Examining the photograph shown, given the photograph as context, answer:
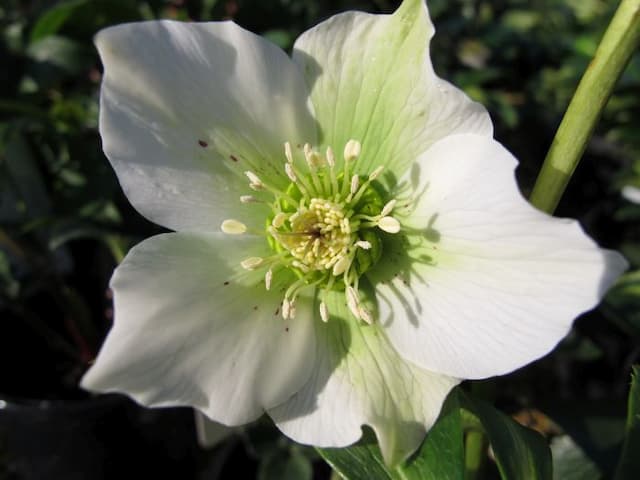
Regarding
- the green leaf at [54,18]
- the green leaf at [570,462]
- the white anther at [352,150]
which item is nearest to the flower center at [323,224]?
the white anther at [352,150]

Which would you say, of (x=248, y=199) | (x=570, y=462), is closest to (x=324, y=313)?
(x=248, y=199)

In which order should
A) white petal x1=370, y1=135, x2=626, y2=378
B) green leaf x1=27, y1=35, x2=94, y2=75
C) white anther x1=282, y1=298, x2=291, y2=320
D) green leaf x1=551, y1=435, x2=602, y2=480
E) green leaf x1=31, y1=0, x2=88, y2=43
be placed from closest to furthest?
white petal x1=370, y1=135, x2=626, y2=378, white anther x1=282, y1=298, x2=291, y2=320, green leaf x1=551, y1=435, x2=602, y2=480, green leaf x1=31, y1=0, x2=88, y2=43, green leaf x1=27, y1=35, x2=94, y2=75

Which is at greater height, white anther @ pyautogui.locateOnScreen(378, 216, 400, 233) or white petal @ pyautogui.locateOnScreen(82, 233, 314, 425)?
white anther @ pyautogui.locateOnScreen(378, 216, 400, 233)

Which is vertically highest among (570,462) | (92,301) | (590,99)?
(590,99)

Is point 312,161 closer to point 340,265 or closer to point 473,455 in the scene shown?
point 340,265

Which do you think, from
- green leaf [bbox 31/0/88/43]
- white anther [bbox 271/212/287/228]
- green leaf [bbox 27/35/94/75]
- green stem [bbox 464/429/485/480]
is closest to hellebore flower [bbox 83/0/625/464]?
white anther [bbox 271/212/287/228]

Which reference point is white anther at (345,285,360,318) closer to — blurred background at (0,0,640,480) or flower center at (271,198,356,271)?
flower center at (271,198,356,271)

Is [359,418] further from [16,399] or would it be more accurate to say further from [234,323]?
[16,399]

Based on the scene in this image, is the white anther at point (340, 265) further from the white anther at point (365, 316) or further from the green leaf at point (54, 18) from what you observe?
the green leaf at point (54, 18)
